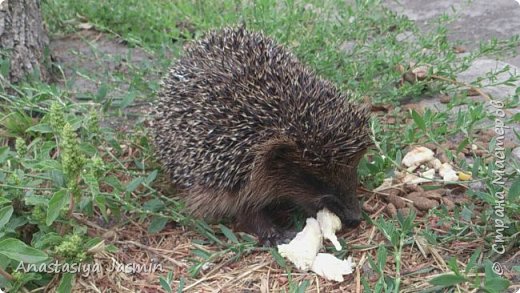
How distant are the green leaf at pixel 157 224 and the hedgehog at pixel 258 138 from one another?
0.21 metres

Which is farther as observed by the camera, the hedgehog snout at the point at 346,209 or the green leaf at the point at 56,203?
the hedgehog snout at the point at 346,209

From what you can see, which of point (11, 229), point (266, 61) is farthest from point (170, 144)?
point (11, 229)

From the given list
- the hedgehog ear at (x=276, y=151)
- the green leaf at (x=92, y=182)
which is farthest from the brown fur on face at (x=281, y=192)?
the green leaf at (x=92, y=182)

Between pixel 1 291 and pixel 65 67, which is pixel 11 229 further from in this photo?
pixel 65 67

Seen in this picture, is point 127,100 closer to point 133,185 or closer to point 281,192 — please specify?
point 133,185

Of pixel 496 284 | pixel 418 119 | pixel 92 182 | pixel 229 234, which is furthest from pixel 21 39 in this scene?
pixel 496 284

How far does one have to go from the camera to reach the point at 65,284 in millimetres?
3439

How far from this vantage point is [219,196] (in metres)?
4.11

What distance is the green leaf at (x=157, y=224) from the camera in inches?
158

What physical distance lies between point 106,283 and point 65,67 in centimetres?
298

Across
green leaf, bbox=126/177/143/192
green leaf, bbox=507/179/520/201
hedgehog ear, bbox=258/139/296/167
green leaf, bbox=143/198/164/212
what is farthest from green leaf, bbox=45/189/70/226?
green leaf, bbox=507/179/520/201

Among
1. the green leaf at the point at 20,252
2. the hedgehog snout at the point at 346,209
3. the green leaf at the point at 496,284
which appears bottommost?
the hedgehog snout at the point at 346,209

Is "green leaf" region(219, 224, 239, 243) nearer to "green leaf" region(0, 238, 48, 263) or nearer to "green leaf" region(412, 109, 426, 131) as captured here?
"green leaf" region(0, 238, 48, 263)

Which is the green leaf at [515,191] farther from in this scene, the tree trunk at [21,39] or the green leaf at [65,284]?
the tree trunk at [21,39]
